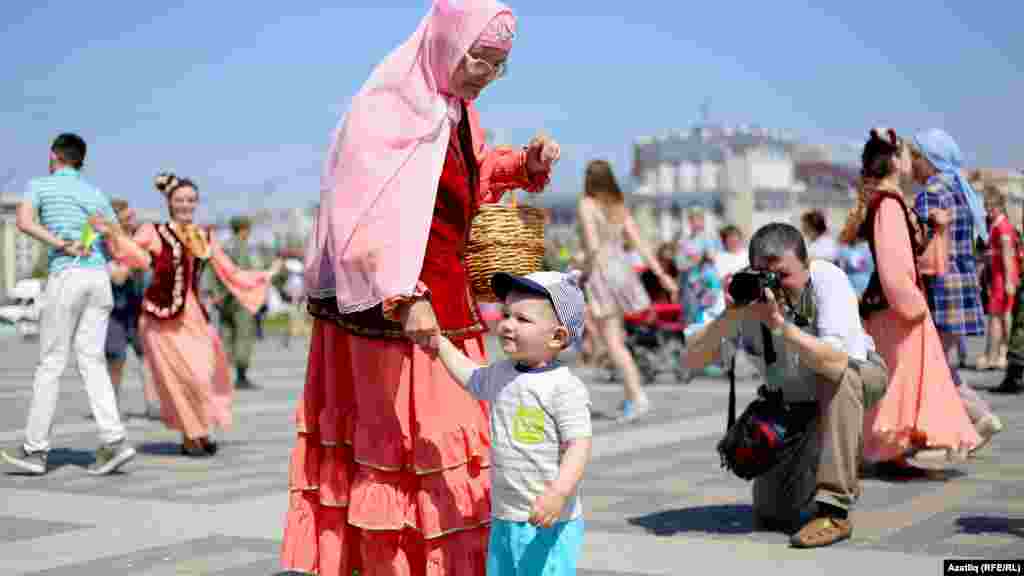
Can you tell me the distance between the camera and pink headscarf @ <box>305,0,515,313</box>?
12.9 ft

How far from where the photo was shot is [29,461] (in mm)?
7828

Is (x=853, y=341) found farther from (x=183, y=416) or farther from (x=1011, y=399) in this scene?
(x=1011, y=399)

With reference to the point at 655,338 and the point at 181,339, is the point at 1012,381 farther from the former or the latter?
the point at 181,339

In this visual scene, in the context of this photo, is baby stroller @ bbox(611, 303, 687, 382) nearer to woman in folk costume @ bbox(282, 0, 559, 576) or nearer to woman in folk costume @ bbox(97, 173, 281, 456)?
woman in folk costume @ bbox(97, 173, 281, 456)

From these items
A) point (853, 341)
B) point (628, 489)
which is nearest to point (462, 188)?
point (853, 341)

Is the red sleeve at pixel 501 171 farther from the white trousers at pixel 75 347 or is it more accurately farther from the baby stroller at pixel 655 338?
the baby stroller at pixel 655 338

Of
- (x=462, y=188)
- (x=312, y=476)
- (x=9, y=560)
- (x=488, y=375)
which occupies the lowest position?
(x=9, y=560)

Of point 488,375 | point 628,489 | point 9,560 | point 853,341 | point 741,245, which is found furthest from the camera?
point 741,245

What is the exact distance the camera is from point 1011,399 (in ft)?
37.6

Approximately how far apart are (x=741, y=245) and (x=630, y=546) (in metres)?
9.39

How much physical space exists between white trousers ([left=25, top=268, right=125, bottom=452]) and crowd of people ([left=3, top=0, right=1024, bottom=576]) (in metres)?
0.02

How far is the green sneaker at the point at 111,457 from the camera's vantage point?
779 centimetres

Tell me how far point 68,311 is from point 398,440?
4427mm

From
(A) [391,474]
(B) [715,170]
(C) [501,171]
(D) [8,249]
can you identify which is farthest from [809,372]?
(B) [715,170]
